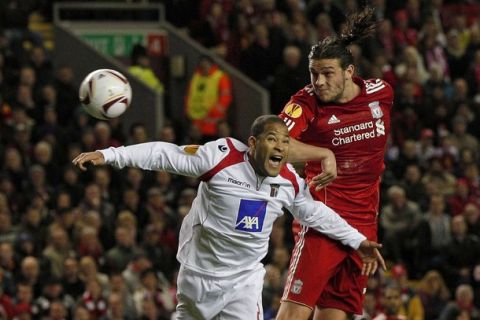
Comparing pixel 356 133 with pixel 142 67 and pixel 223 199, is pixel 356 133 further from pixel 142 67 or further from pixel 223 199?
pixel 142 67

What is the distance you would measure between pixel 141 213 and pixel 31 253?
1.76 metres

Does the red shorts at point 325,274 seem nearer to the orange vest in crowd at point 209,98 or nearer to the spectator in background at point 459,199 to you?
the spectator in background at point 459,199

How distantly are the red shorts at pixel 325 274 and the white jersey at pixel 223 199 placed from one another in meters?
0.67

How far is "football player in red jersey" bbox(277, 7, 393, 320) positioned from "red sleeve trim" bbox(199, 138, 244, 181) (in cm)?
57

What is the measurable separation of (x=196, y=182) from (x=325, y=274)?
24.5 feet

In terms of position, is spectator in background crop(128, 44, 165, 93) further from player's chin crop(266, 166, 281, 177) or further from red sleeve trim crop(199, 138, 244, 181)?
player's chin crop(266, 166, 281, 177)

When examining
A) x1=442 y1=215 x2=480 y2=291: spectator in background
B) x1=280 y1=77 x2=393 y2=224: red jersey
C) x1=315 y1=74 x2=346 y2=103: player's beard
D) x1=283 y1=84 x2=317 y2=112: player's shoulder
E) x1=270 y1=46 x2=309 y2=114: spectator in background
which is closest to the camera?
x1=283 y1=84 x2=317 y2=112: player's shoulder

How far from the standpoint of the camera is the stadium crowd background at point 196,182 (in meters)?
14.2

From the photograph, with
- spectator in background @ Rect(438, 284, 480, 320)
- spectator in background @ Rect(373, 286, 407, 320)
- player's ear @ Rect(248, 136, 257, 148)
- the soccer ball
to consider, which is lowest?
spectator in background @ Rect(438, 284, 480, 320)

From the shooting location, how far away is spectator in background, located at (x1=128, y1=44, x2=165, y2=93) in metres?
18.0

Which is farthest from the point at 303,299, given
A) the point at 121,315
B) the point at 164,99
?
the point at 164,99

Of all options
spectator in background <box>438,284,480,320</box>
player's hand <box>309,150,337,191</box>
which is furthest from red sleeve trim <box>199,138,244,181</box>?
spectator in background <box>438,284,480,320</box>

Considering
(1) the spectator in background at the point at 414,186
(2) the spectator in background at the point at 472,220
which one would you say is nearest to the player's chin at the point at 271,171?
(2) the spectator in background at the point at 472,220

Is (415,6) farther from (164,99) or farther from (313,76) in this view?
(313,76)
